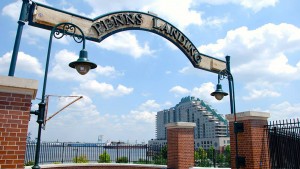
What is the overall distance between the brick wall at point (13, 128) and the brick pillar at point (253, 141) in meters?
7.65

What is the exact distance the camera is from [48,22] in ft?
26.4

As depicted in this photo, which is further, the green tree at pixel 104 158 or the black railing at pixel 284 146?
the green tree at pixel 104 158

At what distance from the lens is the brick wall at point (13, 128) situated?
4.32 m

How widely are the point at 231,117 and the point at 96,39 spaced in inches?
234

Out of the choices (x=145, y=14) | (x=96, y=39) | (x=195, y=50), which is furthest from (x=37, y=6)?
(x=195, y=50)

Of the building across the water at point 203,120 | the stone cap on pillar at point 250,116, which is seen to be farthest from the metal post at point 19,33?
the building across the water at point 203,120

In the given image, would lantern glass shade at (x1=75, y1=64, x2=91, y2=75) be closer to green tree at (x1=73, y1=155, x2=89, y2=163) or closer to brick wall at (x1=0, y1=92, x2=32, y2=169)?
brick wall at (x1=0, y1=92, x2=32, y2=169)

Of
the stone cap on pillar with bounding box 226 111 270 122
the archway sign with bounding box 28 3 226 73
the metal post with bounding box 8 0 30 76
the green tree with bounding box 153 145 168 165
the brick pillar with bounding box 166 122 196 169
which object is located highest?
the archway sign with bounding box 28 3 226 73

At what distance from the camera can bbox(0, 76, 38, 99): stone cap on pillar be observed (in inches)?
177

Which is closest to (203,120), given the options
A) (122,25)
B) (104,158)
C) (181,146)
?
(104,158)

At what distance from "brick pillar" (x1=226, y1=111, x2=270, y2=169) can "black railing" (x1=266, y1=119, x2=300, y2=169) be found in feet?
A: 0.77

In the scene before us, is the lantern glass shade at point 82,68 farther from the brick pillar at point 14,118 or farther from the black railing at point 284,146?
the black railing at point 284,146

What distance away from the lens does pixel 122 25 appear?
9648 millimetres

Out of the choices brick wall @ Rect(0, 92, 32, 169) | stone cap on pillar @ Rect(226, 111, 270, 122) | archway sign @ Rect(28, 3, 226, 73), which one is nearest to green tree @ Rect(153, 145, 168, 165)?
archway sign @ Rect(28, 3, 226, 73)
